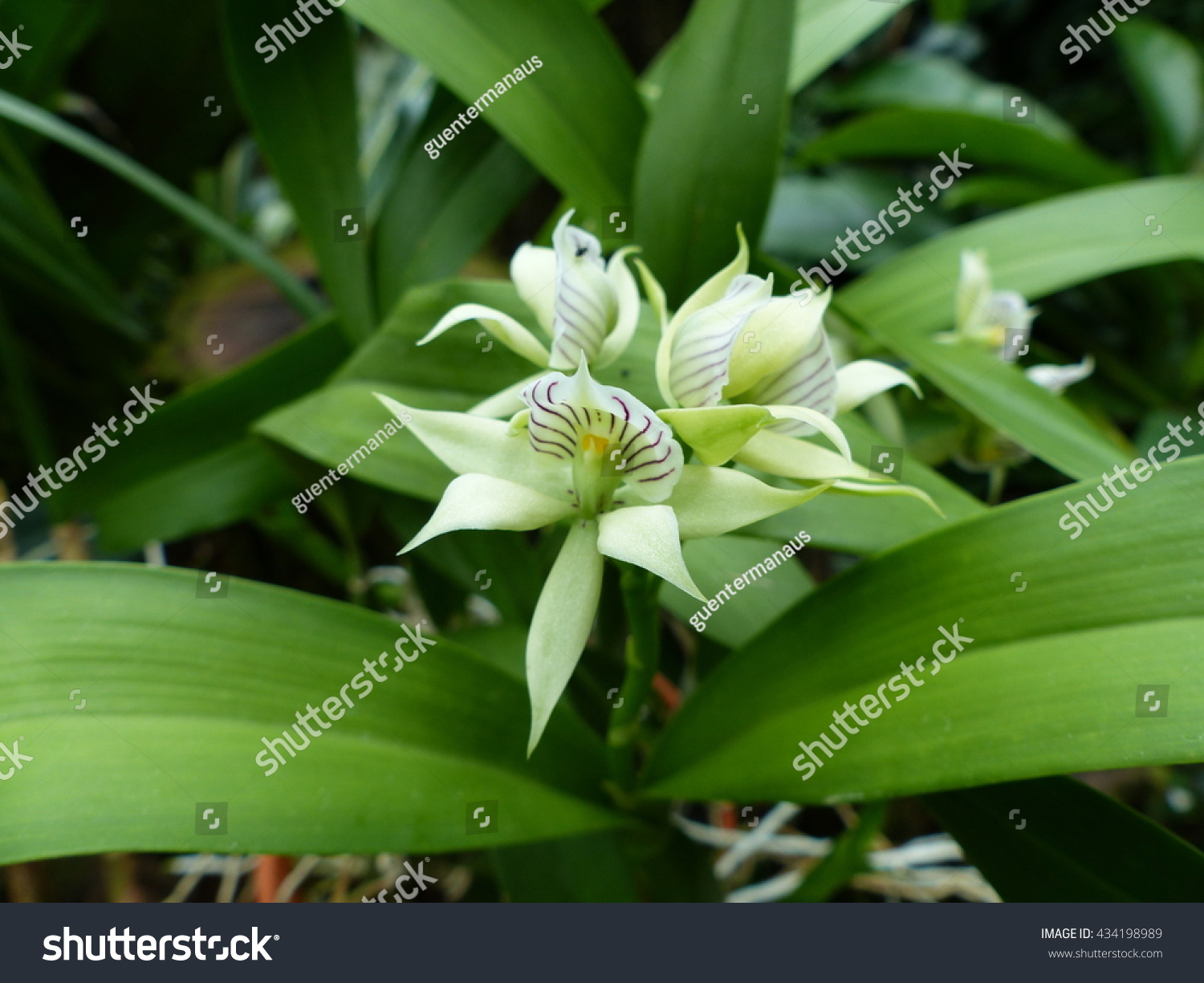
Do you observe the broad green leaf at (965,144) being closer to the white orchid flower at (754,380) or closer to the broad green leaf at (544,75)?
the broad green leaf at (544,75)

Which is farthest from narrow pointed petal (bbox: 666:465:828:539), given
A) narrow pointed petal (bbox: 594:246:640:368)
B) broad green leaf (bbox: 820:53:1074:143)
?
broad green leaf (bbox: 820:53:1074:143)

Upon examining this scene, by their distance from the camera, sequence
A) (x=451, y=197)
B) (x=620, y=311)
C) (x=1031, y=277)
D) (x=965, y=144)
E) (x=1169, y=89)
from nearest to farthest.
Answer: (x=620, y=311)
(x=1031, y=277)
(x=451, y=197)
(x=965, y=144)
(x=1169, y=89)

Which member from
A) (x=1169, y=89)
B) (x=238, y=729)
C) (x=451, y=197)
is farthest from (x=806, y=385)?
(x=1169, y=89)

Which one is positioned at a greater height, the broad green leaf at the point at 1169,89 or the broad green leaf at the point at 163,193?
the broad green leaf at the point at 1169,89

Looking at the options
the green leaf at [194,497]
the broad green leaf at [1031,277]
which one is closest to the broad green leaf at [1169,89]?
the broad green leaf at [1031,277]

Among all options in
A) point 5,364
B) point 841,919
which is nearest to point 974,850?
point 841,919

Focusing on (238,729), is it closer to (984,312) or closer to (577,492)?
(577,492)
